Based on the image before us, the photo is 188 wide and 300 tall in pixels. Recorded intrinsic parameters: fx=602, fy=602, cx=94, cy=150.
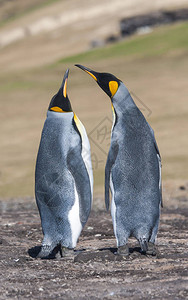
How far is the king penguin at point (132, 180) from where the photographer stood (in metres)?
6.00

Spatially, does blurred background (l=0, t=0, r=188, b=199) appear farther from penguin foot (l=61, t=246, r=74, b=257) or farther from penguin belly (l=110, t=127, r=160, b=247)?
penguin foot (l=61, t=246, r=74, b=257)

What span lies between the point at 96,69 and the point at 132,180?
26473 mm

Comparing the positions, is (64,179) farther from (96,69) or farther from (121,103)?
(96,69)

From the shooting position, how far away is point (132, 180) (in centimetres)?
599

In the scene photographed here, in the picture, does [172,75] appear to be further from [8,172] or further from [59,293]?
[59,293]

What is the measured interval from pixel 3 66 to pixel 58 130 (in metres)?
32.5

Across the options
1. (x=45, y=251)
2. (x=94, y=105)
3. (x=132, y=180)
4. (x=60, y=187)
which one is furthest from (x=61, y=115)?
(x=94, y=105)

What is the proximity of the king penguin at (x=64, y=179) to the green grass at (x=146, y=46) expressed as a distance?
28093 mm

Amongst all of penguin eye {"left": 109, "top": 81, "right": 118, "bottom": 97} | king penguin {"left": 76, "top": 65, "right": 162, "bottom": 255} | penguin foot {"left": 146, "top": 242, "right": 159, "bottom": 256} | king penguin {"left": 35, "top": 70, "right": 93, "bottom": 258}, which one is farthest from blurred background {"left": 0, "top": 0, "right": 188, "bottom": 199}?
penguin foot {"left": 146, "top": 242, "right": 159, "bottom": 256}

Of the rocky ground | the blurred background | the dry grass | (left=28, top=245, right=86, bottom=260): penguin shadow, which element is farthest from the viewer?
the blurred background

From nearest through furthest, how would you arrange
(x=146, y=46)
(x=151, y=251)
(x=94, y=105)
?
1. (x=151, y=251)
2. (x=94, y=105)
3. (x=146, y=46)

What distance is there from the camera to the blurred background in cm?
1652

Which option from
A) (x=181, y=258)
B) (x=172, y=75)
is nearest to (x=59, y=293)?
(x=181, y=258)

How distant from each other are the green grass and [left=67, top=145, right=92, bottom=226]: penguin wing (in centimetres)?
2819
